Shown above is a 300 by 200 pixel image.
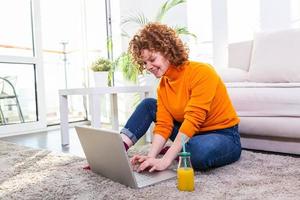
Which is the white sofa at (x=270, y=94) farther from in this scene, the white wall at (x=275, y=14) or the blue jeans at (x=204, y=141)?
the white wall at (x=275, y=14)

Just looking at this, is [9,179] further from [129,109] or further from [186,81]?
[129,109]

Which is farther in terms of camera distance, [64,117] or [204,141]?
[64,117]

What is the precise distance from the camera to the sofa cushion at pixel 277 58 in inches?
74.7

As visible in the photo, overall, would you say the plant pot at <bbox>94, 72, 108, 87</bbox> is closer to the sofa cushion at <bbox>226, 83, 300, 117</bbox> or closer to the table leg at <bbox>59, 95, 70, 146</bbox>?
the table leg at <bbox>59, 95, 70, 146</bbox>

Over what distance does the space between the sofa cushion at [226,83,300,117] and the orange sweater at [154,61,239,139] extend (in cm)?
30

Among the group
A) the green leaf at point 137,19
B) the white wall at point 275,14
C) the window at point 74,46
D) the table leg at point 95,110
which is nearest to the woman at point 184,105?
the table leg at point 95,110

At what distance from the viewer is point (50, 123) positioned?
3635 millimetres

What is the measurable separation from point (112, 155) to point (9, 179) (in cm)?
55

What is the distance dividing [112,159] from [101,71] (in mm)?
1215

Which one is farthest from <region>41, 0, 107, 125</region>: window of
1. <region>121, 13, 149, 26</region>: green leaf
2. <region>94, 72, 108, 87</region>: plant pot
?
<region>94, 72, 108, 87</region>: plant pot

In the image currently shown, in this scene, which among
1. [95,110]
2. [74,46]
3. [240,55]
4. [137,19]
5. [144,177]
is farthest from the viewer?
[74,46]

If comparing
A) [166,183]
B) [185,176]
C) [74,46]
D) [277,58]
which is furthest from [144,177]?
[74,46]

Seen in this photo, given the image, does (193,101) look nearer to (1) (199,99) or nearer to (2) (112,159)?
(1) (199,99)

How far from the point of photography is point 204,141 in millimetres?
1200
